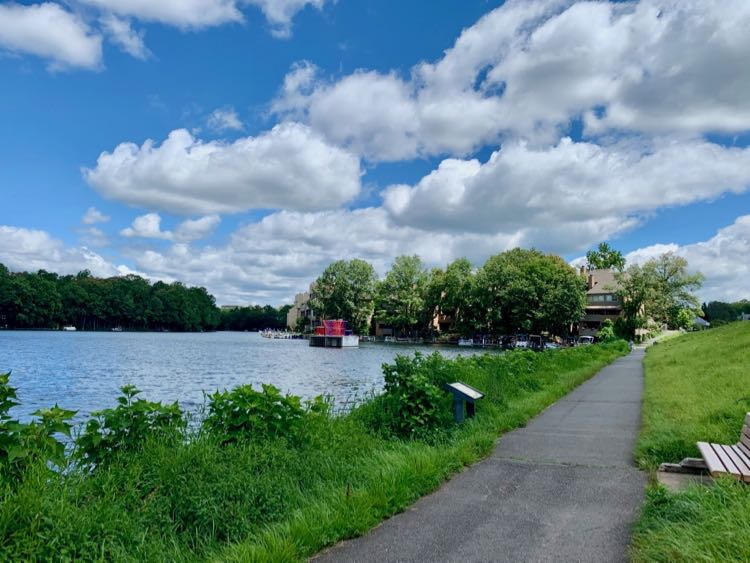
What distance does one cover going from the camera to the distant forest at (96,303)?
4879 inches

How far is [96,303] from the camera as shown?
143m

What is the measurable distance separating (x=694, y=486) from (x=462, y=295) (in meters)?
91.4

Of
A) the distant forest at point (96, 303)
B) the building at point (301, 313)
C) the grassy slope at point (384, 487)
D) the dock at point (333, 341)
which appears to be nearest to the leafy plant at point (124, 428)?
the grassy slope at point (384, 487)

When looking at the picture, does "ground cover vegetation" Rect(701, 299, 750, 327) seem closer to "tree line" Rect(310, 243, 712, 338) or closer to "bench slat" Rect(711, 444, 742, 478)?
"tree line" Rect(310, 243, 712, 338)

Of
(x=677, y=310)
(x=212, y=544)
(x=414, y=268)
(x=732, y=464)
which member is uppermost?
(x=414, y=268)

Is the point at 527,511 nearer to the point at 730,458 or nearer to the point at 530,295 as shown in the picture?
the point at 730,458

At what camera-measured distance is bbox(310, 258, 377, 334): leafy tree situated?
112 m

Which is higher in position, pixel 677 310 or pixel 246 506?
pixel 677 310

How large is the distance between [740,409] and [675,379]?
798cm

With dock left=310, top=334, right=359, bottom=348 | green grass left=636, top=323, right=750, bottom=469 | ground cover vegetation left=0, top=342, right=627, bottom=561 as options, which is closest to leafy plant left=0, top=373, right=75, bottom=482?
ground cover vegetation left=0, top=342, right=627, bottom=561

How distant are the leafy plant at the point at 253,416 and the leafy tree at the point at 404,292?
336 ft

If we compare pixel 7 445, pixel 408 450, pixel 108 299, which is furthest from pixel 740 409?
pixel 108 299

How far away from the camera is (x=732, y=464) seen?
5.67 m

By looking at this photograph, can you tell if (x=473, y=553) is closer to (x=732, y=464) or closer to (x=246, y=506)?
(x=246, y=506)
